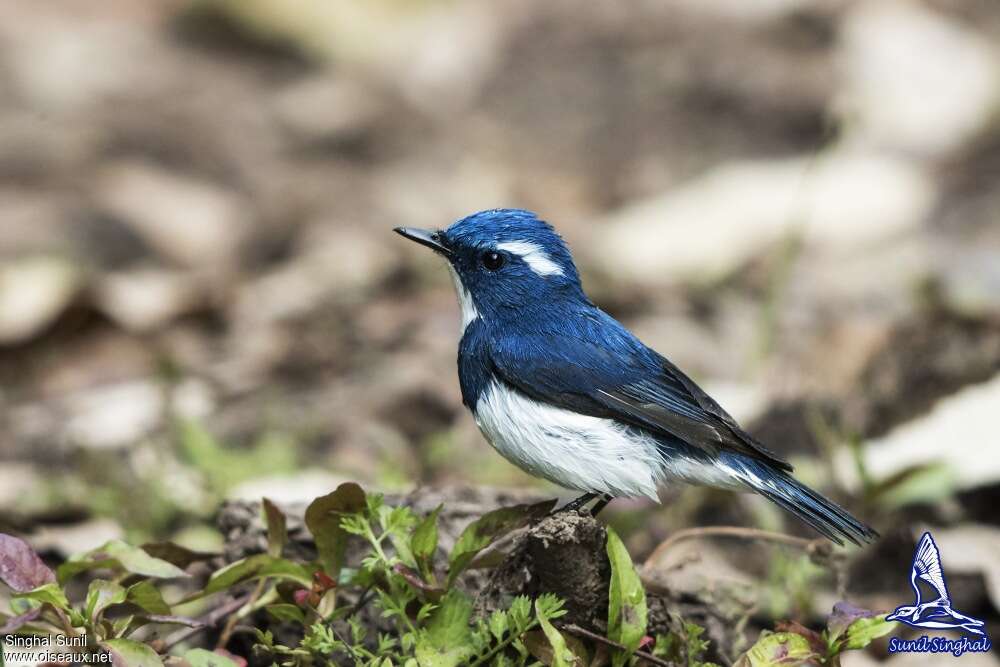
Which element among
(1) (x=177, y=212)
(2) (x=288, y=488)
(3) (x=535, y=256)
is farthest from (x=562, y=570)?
(1) (x=177, y=212)

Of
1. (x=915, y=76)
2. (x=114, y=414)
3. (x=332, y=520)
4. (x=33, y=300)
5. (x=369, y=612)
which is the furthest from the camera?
(x=915, y=76)

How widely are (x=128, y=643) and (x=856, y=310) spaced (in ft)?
17.4

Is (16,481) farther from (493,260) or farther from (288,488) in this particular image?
(493,260)

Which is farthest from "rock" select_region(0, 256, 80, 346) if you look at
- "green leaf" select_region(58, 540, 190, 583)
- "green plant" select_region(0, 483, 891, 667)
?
"green leaf" select_region(58, 540, 190, 583)

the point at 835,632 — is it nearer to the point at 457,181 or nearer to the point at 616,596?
the point at 616,596

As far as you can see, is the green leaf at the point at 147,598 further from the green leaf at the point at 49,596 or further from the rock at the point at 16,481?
the rock at the point at 16,481

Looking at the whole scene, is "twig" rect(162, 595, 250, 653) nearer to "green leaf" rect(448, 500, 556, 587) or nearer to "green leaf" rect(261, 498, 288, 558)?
"green leaf" rect(261, 498, 288, 558)

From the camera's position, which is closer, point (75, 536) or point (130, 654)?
point (130, 654)

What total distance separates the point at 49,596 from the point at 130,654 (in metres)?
0.24

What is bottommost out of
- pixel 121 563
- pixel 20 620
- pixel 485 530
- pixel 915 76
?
pixel 20 620

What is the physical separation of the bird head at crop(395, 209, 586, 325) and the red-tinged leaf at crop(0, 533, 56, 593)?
1664 millimetres

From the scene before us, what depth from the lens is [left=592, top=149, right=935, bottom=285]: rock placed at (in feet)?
27.1

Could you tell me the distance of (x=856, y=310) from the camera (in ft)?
24.3

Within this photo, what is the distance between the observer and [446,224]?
Answer: 9023mm
